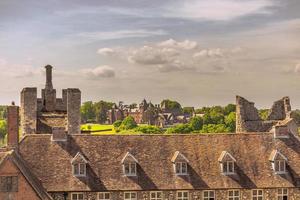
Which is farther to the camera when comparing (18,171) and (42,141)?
(42,141)

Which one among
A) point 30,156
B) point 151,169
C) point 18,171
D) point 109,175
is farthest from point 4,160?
point 151,169

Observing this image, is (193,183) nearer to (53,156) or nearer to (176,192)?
A: (176,192)

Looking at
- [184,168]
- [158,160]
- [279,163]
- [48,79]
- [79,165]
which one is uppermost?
[48,79]

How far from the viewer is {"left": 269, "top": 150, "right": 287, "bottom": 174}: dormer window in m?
49.0

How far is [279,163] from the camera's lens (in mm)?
49094

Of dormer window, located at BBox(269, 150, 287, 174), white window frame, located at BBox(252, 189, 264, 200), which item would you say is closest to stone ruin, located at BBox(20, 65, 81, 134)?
white window frame, located at BBox(252, 189, 264, 200)

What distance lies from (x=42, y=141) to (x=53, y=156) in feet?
6.40

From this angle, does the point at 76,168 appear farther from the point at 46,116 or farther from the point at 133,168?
the point at 46,116

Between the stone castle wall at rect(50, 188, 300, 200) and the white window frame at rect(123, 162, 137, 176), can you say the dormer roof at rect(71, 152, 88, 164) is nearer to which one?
the stone castle wall at rect(50, 188, 300, 200)

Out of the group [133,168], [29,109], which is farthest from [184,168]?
[29,109]

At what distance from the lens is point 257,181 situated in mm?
48031

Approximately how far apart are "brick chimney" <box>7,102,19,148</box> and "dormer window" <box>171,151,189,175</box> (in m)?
13.5

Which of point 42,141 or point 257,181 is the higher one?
point 42,141

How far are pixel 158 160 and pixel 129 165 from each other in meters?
2.83
